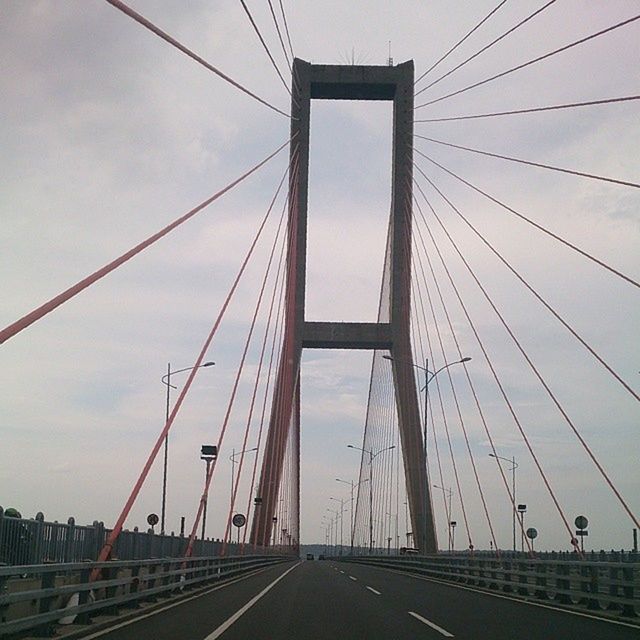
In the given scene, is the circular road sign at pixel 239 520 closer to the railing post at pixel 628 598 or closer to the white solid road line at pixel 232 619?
the white solid road line at pixel 232 619

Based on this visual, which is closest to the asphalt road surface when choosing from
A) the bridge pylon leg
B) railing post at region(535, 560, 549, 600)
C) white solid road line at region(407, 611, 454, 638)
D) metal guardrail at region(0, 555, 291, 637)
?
white solid road line at region(407, 611, 454, 638)

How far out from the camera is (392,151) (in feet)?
126

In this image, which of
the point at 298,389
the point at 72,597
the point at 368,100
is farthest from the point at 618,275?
the point at 298,389

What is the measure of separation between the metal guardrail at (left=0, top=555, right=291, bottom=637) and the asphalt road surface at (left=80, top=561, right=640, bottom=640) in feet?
1.59

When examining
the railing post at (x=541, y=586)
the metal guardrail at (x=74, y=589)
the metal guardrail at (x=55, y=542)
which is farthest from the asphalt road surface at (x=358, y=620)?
the metal guardrail at (x=55, y=542)

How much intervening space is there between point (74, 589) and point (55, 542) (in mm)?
1381

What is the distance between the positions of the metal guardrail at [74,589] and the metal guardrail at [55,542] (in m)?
0.33

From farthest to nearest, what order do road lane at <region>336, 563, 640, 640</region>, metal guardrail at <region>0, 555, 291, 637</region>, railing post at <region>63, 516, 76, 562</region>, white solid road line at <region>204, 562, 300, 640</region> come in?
railing post at <region>63, 516, 76, 562</region>
road lane at <region>336, 563, 640, 640</region>
white solid road line at <region>204, 562, 300, 640</region>
metal guardrail at <region>0, 555, 291, 637</region>

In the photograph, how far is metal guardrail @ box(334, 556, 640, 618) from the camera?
16.5m

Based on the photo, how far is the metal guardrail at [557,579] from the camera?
1647cm

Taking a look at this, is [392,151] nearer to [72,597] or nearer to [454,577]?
[454,577]

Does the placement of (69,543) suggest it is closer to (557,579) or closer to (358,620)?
(358,620)

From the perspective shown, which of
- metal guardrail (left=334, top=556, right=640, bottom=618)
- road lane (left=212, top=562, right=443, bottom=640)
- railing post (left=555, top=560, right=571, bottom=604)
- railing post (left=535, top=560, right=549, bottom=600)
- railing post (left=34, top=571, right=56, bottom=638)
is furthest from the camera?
railing post (left=535, top=560, right=549, bottom=600)

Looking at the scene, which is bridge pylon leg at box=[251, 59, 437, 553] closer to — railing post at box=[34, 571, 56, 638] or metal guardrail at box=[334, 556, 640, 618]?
metal guardrail at box=[334, 556, 640, 618]
